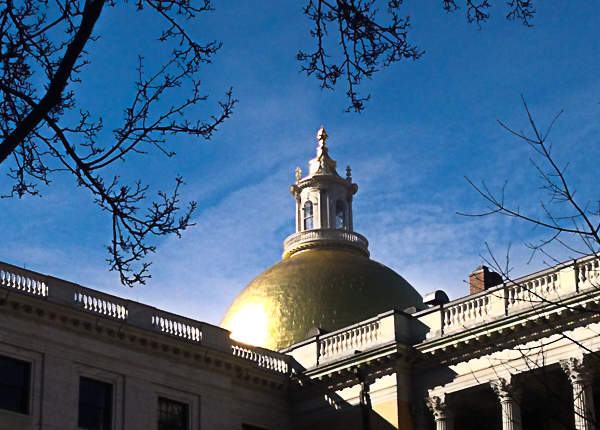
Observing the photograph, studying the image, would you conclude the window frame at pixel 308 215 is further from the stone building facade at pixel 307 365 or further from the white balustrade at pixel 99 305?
the white balustrade at pixel 99 305

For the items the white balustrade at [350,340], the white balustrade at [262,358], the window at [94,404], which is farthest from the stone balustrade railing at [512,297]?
the window at [94,404]

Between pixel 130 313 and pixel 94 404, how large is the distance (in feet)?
10.1

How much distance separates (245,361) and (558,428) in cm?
987

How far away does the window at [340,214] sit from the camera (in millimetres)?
58219

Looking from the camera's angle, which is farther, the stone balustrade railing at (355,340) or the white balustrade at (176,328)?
the stone balustrade railing at (355,340)

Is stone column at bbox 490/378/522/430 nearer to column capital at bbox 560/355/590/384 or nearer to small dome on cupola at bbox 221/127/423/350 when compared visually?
column capital at bbox 560/355/590/384

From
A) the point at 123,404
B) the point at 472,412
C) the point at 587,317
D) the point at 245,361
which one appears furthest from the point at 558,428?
the point at 123,404

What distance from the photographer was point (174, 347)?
3819 centimetres

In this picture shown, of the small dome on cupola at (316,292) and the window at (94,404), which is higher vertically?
the small dome on cupola at (316,292)

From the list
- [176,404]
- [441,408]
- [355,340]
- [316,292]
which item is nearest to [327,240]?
[316,292]

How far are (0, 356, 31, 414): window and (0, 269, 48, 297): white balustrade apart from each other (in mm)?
2032

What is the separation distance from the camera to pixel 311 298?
50.1 m

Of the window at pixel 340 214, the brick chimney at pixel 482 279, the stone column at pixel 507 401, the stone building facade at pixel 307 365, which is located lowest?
the stone column at pixel 507 401

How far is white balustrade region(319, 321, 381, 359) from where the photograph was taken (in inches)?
1580
